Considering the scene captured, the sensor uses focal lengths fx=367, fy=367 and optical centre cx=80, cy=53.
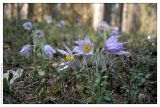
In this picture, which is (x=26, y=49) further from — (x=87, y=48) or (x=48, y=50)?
(x=87, y=48)

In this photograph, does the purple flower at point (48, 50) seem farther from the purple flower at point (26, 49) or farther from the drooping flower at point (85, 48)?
the drooping flower at point (85, 48)

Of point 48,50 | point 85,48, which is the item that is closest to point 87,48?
point 85,48

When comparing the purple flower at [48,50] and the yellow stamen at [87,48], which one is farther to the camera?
the purple flower at [48,50]

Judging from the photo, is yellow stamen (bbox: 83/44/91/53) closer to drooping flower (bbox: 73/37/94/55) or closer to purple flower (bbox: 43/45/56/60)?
drooping flower (bbox: 73/37/94/55)

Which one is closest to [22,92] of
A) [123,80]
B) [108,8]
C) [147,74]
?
[123,80]

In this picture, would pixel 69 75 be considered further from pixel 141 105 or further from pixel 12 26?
pixel 12 26

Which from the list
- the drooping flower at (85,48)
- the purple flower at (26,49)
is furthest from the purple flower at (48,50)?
the drooping flower at (85,48)

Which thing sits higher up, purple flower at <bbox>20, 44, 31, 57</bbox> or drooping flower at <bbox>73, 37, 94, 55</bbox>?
drooping flower at <bbox>73, 37, 94, 55</bbox>

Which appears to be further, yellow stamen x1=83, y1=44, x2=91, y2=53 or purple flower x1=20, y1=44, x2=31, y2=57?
purple flower x1=20, y1=44, x2=31, y2=57

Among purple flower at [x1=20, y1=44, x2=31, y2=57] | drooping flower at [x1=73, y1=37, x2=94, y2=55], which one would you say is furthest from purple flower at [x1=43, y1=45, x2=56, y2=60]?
drooping flower at [x1=73, y1=37, x2=94, y2=55]

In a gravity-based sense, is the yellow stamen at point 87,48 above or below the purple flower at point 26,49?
above

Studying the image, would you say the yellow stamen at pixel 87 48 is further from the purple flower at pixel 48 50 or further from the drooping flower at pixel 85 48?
the purple flower at pixel 48 50
